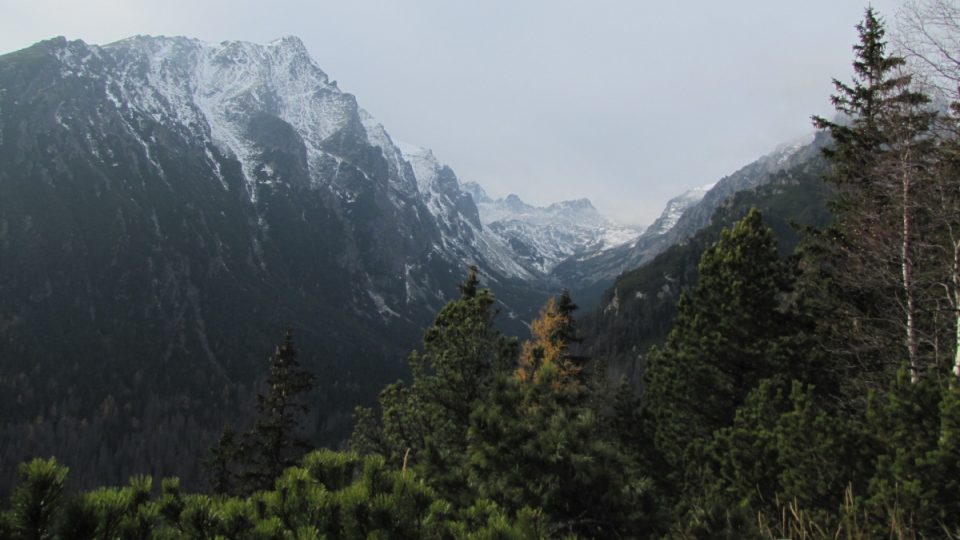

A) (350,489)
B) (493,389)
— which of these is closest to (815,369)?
(493,389)

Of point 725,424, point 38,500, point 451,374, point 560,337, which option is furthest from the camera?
point 560,337

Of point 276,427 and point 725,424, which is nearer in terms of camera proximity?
point 725,424

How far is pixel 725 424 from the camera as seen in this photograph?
17.9 m

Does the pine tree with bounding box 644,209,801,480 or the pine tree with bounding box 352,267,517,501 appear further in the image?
the pine tree with bounding box 352,267,517,501

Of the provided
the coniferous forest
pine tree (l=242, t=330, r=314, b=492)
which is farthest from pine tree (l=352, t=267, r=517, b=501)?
pine tree (l=242, t=330, r=314, b=492)

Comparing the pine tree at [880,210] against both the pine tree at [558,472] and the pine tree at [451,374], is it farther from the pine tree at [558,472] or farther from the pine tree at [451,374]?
the pine tree at [451,374]

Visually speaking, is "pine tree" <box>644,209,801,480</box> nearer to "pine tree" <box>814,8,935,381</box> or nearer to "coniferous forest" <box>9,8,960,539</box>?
"coniferous forest" <box>9,8,960,539</box>

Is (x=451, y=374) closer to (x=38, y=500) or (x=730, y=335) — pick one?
Result: (x=730, y=335)

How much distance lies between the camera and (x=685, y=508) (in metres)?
8.02

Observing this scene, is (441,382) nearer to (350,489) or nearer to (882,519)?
(882,519)

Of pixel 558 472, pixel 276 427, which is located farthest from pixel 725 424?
pixel 276 427

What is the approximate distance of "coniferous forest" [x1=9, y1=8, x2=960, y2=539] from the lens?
159 inches

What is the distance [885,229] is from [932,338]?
2873mm

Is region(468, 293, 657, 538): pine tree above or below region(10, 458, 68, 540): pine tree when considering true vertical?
below
